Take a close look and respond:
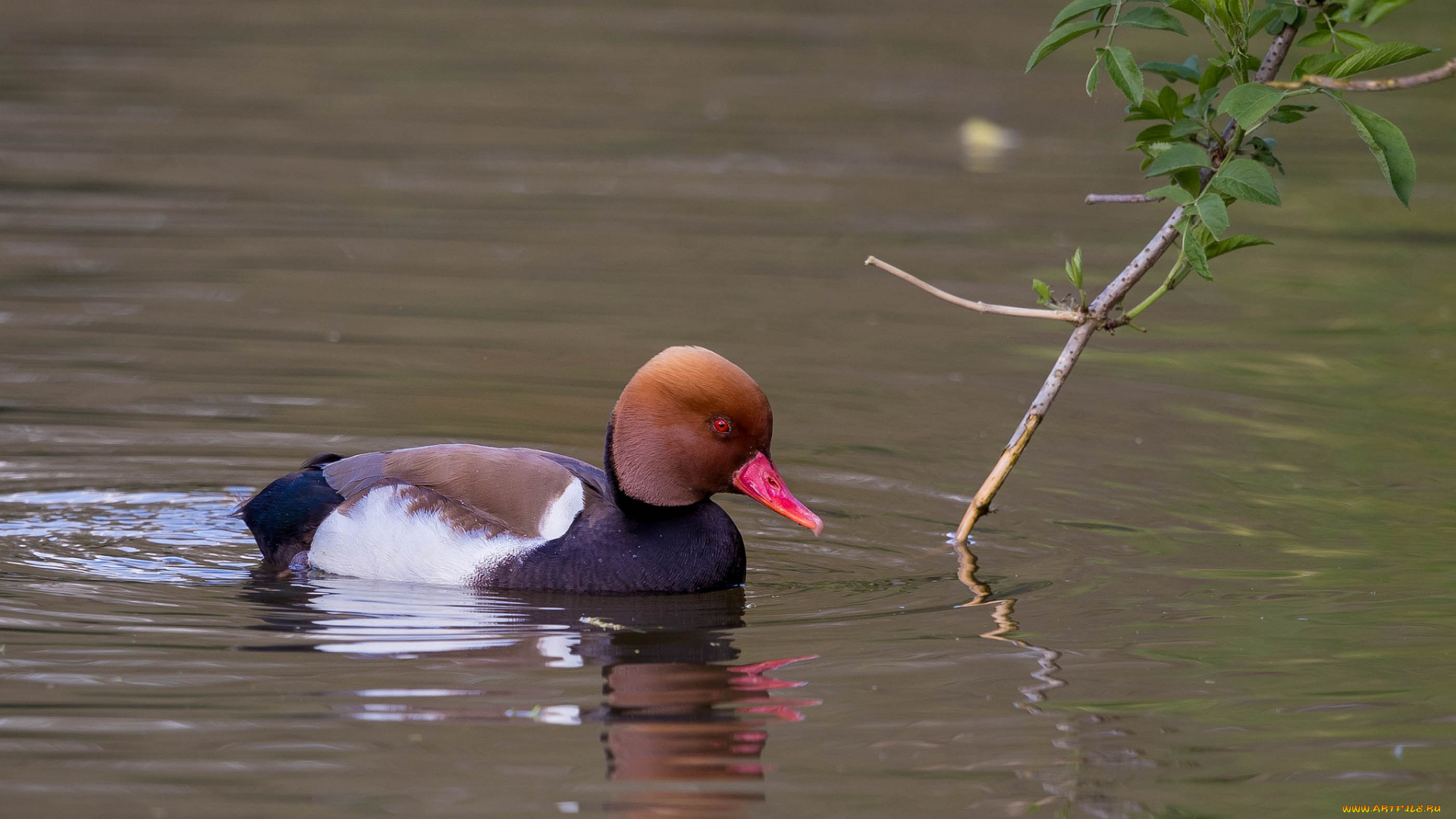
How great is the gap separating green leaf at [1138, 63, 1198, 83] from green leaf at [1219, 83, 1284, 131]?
1.49 ft

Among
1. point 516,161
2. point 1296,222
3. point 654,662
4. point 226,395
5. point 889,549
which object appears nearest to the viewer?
point 654,662

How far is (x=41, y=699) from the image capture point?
199 inches

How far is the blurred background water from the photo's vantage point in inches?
190

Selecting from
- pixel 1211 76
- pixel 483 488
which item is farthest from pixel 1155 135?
pixel 483 488

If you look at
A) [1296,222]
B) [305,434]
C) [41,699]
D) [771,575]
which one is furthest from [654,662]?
[1296,222]

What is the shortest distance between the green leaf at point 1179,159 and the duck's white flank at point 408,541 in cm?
237

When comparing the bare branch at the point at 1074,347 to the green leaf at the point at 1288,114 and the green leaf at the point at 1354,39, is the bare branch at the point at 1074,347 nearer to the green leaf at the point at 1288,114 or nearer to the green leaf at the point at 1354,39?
the green leaf at the point at 1288,114

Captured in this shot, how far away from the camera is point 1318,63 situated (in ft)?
16.9

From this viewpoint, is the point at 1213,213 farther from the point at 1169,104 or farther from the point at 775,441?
the point at 775,441

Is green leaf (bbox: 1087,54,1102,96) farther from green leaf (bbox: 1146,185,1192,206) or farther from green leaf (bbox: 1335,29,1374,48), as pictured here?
green leaf (bbox: 1335,29,1374,48)

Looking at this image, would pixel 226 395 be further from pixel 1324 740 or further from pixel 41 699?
pixel 1324 740

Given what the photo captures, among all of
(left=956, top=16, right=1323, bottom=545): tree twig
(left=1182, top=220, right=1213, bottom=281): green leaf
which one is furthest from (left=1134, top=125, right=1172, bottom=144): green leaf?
(left=1182, top=220, right=1213, bottom=281): green leaf

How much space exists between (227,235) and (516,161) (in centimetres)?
304

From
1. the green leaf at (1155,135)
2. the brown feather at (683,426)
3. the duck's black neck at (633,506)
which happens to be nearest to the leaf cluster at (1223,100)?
the green leaf at (1155,135)
